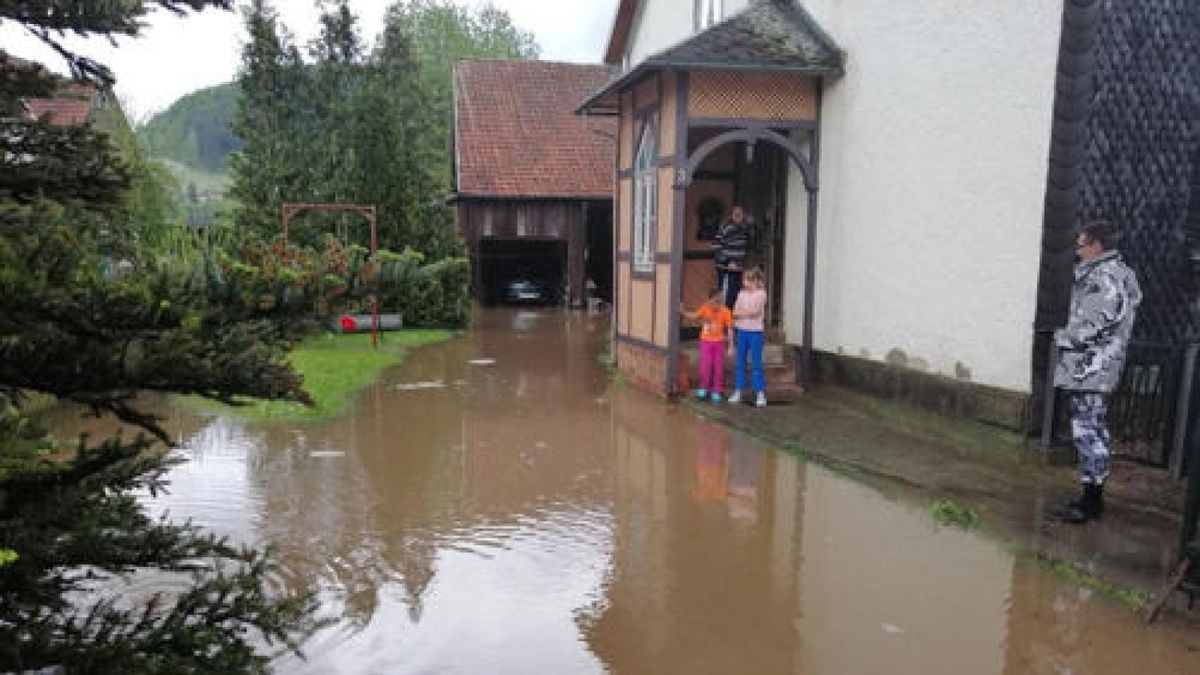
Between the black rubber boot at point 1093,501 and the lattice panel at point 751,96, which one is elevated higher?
the lattice panel at point 751,96

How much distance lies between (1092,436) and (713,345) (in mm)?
4847

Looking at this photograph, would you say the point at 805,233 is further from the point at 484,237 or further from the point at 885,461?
the point at 484,237

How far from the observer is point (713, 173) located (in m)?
13.2

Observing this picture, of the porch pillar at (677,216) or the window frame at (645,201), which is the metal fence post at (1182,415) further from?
the window frame at (645,201)

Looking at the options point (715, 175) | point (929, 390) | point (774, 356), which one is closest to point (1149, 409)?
point (929, 390)

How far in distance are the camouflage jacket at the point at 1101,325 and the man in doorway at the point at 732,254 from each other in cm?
551

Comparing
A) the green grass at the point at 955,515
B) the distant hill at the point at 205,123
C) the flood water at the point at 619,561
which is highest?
the distant hill at the point at 205,123

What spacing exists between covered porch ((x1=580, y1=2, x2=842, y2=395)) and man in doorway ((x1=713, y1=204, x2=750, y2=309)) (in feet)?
1.95

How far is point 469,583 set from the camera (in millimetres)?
5258

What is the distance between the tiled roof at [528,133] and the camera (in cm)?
2367

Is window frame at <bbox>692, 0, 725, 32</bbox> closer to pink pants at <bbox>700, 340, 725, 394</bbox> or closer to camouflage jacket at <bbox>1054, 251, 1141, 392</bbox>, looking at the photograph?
pink pants at <bbox>700, 340, 725, 394</bbox>

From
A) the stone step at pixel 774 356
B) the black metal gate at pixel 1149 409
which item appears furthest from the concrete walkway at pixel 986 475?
the stone step at pixel 774 356

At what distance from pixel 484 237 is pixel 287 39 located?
259 inches

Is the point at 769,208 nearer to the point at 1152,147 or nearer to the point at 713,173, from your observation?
the point at 713,173
